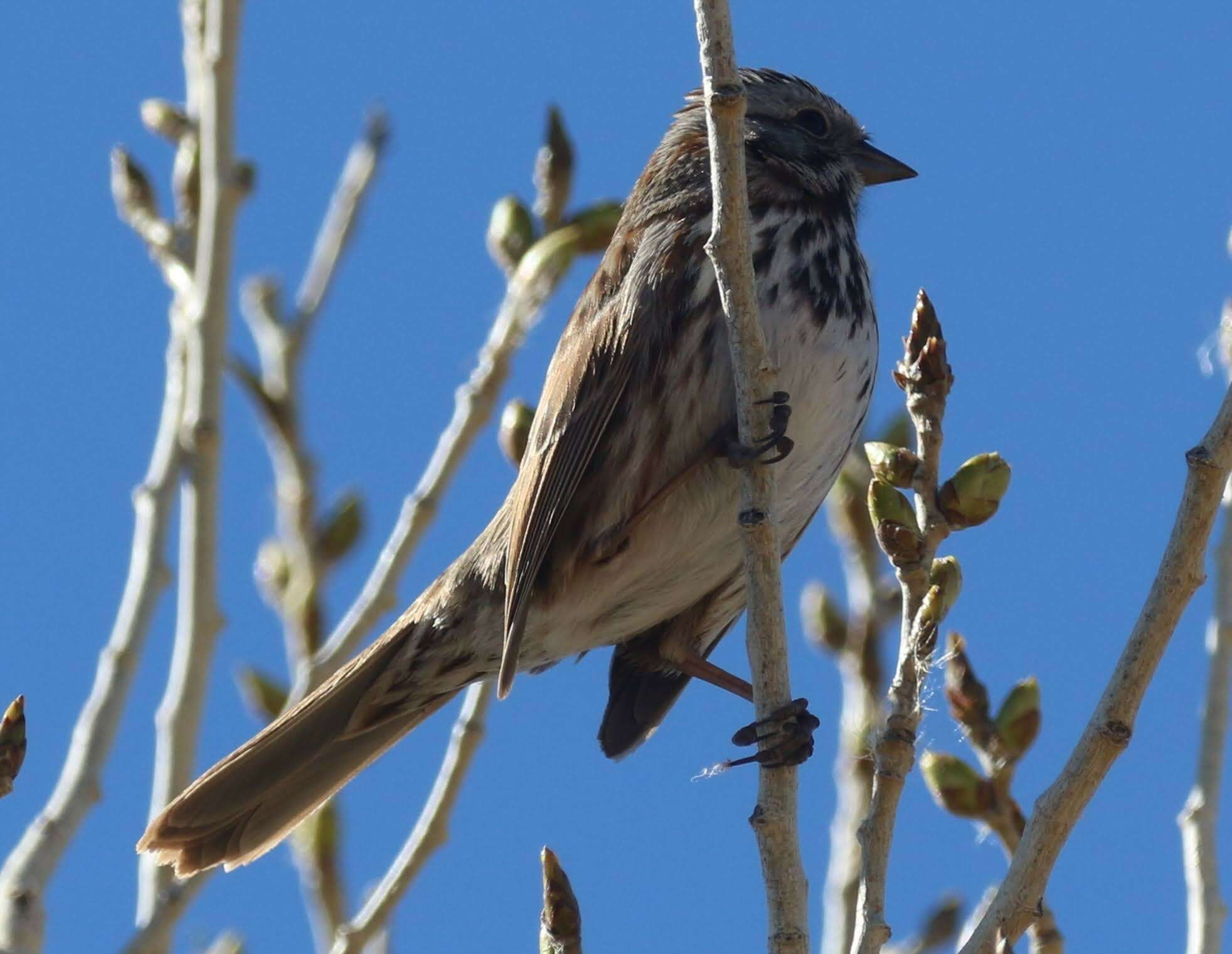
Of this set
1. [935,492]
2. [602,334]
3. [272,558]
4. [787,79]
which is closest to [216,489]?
[272,558]

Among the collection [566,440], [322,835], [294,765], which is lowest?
[322,835]

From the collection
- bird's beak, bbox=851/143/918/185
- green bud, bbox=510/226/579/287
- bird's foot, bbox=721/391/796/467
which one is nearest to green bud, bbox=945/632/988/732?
bird's foot, bbox=721/391/796/467

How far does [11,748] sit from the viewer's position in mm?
3041

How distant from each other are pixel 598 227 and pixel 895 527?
4.91 feet

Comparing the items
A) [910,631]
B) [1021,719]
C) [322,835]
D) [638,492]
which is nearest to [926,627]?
[910,631]

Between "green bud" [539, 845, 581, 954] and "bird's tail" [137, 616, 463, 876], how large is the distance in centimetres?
152

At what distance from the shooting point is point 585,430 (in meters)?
4.18

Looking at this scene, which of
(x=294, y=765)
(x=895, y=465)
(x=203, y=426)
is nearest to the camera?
(x=895, y=465)

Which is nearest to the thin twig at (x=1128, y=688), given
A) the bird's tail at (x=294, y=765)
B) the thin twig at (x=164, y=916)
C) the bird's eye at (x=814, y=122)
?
the thin twig at (x=164, y=916)

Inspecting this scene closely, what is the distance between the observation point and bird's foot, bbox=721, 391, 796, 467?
3338 mm

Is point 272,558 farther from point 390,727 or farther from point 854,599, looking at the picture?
point 854,599

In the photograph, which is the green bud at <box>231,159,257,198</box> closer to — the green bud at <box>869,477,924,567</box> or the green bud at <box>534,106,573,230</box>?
the green bud at <box>534,106,573,230</box>

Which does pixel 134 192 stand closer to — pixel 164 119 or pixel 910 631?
pixel 164 119

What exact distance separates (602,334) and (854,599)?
0.85m
